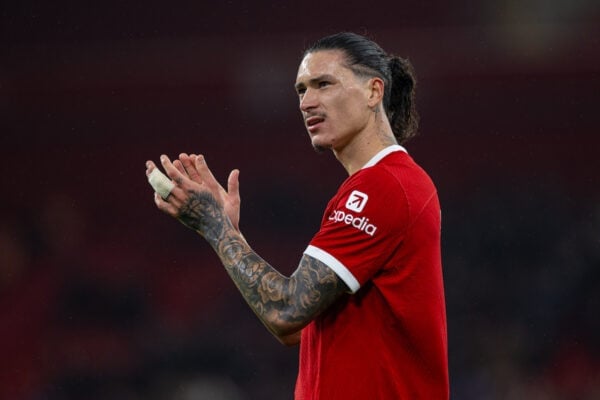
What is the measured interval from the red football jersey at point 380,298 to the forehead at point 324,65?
35cm

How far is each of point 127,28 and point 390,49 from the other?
8.38 feet

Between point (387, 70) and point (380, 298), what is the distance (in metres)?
0.71

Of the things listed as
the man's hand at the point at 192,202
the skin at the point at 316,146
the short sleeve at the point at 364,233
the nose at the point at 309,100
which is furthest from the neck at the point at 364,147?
the man's hand at the point at 192,202

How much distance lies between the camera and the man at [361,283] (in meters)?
2.00

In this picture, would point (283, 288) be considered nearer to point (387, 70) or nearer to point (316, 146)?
point (316, 146)

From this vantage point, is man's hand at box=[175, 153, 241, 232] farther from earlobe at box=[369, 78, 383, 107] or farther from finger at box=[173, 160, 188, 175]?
earlobe at box=[369, 78, 383, 107]

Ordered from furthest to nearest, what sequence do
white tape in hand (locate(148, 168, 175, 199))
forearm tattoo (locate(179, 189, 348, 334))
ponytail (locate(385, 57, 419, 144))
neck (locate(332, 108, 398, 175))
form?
ponytail (locate(385, 57, 419, 144)) → neck (locate(332, 108, 398, 175)) → white tape in hand (locate(148, 168, 175, 199)) → forearm tattoo (locate(179, 189, 348, 334))

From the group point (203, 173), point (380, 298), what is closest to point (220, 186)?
point (203, 173)

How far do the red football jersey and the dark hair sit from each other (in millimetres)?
396

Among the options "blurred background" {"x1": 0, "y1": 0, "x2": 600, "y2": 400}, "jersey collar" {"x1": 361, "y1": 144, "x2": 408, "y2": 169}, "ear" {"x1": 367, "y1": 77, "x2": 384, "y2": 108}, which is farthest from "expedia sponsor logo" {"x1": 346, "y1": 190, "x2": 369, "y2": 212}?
"blurred background" {"x1": 0, "y1": 0, "x2": 600, "y2": 400}

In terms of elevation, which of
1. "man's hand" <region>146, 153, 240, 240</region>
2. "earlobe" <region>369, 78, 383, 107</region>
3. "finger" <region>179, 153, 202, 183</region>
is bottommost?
"man's hand" <region>146, 153, 240, 240</region>

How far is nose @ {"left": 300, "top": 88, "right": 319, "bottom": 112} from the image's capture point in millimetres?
2314

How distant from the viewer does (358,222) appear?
2.01 m

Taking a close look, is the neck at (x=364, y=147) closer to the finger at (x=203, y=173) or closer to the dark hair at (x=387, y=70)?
the dark hair at (x=387, y=70)
